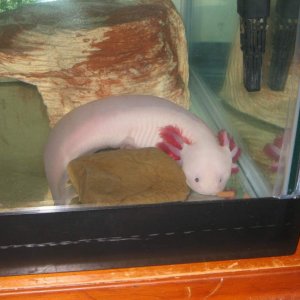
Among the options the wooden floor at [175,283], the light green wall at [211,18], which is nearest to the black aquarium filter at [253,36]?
the light green wall at [211,18]

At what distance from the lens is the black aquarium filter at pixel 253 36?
1026 millimetres

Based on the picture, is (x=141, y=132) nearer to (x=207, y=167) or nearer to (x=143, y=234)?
(x=207, y=167)

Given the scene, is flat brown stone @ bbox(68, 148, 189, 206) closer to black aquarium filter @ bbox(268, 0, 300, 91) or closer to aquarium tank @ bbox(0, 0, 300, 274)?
aquarium tank @ bbox(0, 0, 300, 274)

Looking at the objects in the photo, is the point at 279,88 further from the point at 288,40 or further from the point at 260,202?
the point at 260,202

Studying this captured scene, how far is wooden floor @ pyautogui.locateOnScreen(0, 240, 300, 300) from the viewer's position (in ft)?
2.81

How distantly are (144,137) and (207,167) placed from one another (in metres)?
0.21

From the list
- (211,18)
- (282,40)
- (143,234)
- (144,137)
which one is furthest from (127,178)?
(211,18)

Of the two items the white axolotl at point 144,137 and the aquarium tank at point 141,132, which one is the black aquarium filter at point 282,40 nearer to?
the aquarium tank at point 141,132

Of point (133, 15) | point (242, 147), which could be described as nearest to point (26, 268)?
point (242, 147)

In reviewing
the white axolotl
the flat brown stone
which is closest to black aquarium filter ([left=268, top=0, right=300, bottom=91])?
the white axolotl

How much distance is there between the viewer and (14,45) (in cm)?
122

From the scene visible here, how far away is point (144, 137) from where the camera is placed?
1120 millimetres

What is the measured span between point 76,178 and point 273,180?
0.45 m

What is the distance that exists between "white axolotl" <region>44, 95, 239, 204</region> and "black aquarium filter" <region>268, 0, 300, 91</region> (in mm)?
208
